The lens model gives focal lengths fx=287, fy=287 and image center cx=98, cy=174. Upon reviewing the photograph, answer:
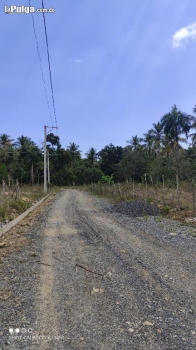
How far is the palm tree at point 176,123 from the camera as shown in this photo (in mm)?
44031

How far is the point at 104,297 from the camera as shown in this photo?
3861mm

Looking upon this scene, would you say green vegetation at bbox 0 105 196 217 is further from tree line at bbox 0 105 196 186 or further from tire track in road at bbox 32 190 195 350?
tire track in road at bbox 32 190 195 350

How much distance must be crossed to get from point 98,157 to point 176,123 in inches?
1086

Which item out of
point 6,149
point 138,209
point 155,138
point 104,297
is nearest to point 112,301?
point 104,297

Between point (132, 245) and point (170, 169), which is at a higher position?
point (170, 169)

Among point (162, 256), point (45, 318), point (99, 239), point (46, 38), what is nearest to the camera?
point (45, 318)

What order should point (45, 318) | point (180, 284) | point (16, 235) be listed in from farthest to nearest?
1. point (16, 235)
2. point (180, 284)
3. point (45, 318)

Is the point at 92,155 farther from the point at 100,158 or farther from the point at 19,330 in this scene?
the point at 19,330

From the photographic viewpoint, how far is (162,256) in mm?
5812

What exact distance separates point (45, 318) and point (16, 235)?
534 cm

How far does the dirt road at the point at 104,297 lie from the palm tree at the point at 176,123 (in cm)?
3986

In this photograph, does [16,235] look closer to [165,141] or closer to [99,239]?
[99,239]

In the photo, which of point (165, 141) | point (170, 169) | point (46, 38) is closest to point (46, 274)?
point (46, 38)

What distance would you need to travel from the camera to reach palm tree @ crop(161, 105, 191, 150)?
44.0m
